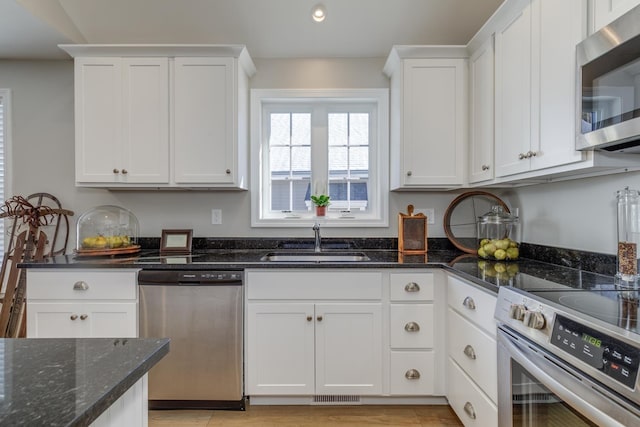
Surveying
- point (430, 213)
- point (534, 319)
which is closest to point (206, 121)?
point (430, 213)

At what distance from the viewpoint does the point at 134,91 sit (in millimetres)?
2342

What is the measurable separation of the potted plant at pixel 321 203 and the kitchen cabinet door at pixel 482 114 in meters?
1.01

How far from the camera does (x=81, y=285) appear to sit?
79.4 inches

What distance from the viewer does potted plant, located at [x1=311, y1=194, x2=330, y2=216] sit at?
8.66ft

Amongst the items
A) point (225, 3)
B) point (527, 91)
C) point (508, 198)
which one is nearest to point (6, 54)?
point (225, 3)

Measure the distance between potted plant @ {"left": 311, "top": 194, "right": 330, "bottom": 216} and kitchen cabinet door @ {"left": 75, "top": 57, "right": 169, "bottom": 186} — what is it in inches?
42.5

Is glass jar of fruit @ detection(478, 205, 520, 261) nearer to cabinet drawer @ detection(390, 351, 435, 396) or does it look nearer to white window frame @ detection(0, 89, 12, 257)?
cabinet drawer @ detection(390, 351, 435, 396)

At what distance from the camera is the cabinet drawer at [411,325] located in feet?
6.66

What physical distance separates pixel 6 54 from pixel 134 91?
1158mm

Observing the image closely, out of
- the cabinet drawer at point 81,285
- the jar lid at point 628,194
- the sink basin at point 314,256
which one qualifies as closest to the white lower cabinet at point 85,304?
the cabinet drawer at point 81,285

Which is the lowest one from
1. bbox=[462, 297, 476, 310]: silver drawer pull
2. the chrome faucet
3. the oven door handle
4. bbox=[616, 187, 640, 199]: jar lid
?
the oven door handle

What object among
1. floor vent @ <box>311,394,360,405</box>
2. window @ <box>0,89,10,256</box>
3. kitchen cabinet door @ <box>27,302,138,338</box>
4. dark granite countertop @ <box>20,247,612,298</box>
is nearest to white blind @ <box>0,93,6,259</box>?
window @ <box>0,89,10,256</box>

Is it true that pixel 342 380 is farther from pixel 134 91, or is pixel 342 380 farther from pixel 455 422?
pixel 134 91

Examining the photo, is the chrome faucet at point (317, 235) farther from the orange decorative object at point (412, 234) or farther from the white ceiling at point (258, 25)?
the white ceiling at point (258, 25)
